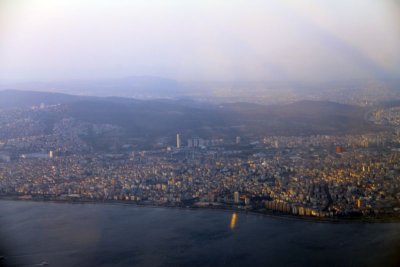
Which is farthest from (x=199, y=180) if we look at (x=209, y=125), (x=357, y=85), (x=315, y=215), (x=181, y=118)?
(x=357, y=85)

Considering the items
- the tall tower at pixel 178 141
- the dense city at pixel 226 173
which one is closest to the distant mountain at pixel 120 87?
the tall tower at pixel 178 141

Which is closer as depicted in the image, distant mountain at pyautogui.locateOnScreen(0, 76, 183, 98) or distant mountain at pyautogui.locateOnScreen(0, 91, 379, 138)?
distant mountain at pyautogui.locateOnScreen(0, 91, 379, 138)

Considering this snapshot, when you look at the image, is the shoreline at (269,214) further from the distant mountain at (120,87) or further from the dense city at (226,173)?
the distant mountain at (120,87)

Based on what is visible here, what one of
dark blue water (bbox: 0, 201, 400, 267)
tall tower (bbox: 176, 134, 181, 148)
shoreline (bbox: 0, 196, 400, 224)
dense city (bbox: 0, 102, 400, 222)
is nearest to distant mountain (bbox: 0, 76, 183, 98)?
tall tower (bbox: 176, 134, 181, 148)

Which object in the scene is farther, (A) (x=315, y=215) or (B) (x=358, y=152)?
(B) (x=358, y=152)

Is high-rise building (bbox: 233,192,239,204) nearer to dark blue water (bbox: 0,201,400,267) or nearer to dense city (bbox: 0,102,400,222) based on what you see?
dense city (bbox: 0,102,400,222)

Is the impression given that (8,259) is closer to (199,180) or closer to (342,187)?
(199,180)

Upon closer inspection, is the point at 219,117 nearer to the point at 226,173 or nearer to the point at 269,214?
the point at 226,173

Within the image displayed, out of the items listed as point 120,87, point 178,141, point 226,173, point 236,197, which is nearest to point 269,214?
point 236,197
